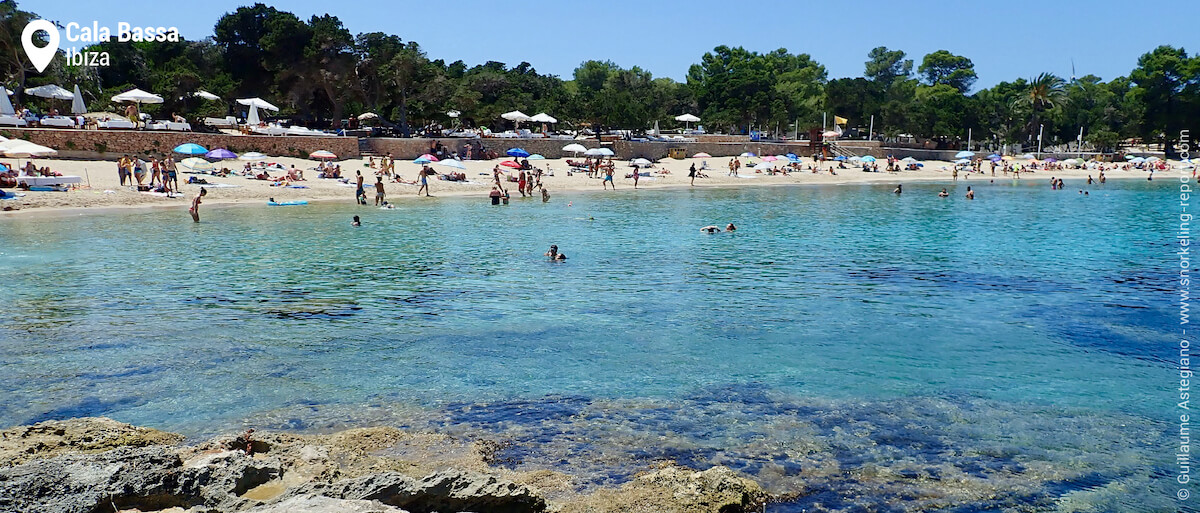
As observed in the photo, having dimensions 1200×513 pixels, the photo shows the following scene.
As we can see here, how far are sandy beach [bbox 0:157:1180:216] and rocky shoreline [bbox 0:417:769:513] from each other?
79.0ft

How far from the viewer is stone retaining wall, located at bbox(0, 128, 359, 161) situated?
35.0 meters

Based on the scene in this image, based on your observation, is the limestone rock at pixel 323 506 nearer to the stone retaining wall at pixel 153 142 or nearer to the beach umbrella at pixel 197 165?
the beach umbrella at pixel 197 165

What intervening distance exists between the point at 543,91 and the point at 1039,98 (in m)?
45.8

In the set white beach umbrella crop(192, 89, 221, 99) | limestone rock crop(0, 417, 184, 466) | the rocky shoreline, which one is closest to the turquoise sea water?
the rocky shoreline

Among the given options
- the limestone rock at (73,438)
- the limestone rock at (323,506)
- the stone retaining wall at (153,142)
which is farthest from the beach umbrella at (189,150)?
the limestone rock at (323,506)

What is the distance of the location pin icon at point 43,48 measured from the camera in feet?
129

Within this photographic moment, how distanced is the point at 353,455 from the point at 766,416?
430cm

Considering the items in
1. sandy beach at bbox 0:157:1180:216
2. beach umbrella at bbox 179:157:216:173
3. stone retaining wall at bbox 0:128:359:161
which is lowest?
sandy beach at bbox 0:157:1180:216

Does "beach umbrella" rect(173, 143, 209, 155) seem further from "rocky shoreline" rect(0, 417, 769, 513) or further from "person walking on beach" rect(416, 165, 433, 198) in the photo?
"rocky shoreline" rect(0, 417, 769, 513)

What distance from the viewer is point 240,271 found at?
60.0ft

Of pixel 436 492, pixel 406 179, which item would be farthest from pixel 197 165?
pixel 436 492

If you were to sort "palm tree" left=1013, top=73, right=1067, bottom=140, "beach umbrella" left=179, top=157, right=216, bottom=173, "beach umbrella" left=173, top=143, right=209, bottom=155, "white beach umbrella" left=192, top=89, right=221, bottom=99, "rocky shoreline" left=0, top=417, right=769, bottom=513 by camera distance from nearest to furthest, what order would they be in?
"rocky shoreline" left=0, top=417, right=769, bottom=513
"beach umbrella" left=173, top=143, right=209, bottom=155
"beach umbrella" left=179, top=157, right=216, bottom=173
"white beach umbrella" left=192, top=89, right=221, bottom=99
"palm tree" left=1013, top=73, right=1067, bottom=140

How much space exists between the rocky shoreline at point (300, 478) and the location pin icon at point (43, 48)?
40299 millimetres

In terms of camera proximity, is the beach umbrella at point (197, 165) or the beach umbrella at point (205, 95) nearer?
the beach umbrella at point (197, 165)
